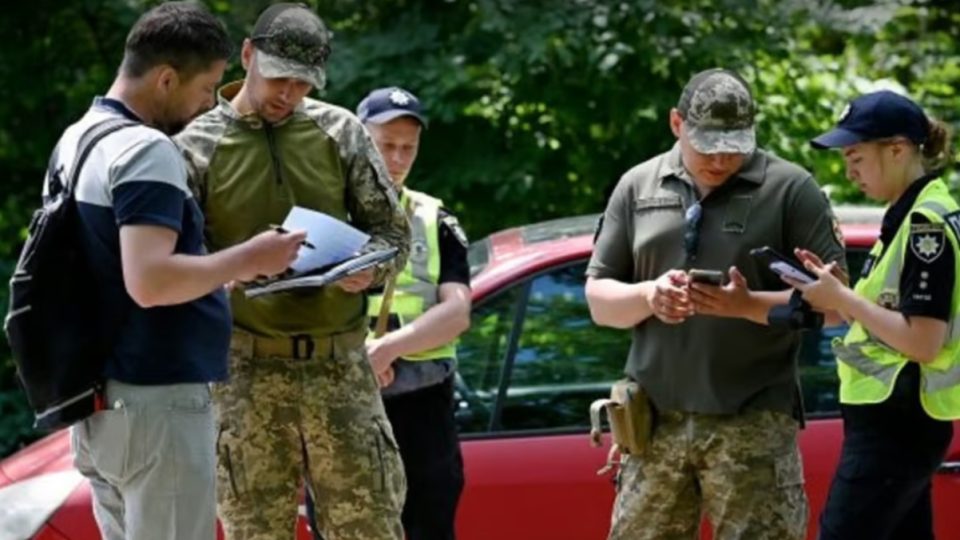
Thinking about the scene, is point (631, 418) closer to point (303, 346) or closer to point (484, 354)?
point (303, 346)

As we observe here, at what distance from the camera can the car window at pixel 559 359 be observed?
261 inches

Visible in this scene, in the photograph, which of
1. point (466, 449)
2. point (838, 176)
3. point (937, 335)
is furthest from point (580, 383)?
point (838, 176)

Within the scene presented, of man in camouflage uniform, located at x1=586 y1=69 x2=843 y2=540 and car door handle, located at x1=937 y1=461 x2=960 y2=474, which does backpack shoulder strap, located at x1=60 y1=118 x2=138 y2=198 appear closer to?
man in camouflage uniform, located at x1=586 y1=69 x2=843 y2=540

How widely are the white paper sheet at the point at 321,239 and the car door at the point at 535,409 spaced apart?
1609 mm

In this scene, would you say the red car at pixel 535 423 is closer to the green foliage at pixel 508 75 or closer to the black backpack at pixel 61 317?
the black backpack at pixel 61 317

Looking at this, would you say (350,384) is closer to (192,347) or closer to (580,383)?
(192,347)

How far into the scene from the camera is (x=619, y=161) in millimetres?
9438

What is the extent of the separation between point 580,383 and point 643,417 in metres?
1.28

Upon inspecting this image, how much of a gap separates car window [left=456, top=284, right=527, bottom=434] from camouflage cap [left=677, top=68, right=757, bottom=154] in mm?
1466

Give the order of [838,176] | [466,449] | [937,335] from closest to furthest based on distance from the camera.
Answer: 1. [937,335]
2. [466,449]
3. [838,176]

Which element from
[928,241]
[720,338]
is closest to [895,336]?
[928,241]

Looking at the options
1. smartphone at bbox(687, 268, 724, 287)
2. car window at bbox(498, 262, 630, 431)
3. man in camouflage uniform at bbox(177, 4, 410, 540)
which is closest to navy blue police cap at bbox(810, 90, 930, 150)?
smartphone at bbox(687, 268, 724, 287)

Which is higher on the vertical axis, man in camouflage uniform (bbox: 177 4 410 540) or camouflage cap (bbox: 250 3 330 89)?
camouflage cap (bbox: 250 3 330 89)

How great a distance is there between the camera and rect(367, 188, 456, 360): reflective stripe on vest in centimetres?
612
